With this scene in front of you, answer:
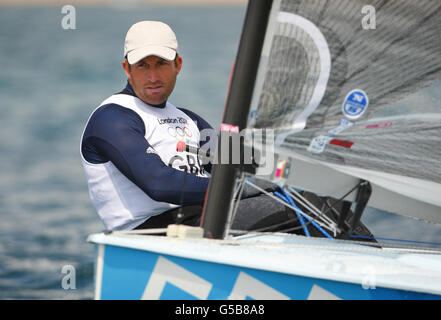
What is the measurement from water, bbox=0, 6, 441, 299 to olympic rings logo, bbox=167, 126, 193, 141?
1.26 m

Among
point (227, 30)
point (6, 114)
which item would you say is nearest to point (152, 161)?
point (6, 114)

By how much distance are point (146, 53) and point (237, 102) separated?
322mm

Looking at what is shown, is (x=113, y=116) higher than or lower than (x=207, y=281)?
higher

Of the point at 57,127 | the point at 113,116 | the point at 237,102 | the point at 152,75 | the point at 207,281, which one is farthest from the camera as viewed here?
the point at 57,127

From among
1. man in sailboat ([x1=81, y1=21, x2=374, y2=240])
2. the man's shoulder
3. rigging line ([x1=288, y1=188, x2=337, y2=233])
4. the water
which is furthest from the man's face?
the water

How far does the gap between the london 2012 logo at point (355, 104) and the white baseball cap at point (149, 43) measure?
1.58 ft

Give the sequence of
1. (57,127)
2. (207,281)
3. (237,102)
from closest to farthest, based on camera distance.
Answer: (207,281), (237,102), (57,127)

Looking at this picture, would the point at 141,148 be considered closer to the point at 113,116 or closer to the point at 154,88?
the point at 113,116

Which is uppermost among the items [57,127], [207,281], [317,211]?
[317,211]

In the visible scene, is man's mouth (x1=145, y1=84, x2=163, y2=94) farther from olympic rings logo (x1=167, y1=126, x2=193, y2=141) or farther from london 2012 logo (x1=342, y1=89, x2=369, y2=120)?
london 2012 logo (x1=342, y1=89, x2=369, y2=120)

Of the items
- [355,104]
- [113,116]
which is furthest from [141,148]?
[355,104]

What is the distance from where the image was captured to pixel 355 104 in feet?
5.82

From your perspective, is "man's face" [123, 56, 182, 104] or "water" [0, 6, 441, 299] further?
"water" [0, 6, 441, 299]

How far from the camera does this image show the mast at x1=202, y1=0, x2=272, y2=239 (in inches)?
65.8
